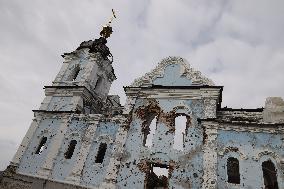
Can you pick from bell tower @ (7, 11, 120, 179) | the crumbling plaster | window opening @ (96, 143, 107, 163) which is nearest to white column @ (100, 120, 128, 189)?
the crumbling plaster

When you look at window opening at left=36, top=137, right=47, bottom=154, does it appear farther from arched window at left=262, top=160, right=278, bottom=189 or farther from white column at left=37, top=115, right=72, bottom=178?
arched window at left=262, top=160, right=278, bottom=189

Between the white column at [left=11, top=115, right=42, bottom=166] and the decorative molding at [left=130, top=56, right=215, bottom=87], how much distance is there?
726cm

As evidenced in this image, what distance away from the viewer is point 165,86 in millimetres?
15055

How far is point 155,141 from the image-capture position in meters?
13.6

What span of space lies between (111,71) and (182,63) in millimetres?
7681

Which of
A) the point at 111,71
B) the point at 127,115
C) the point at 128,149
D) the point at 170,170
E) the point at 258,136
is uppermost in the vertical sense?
the point at 111,71

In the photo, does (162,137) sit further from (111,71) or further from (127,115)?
(111,71)

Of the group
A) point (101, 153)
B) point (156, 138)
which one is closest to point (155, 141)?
point (156, 138)

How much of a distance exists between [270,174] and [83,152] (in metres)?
9.83

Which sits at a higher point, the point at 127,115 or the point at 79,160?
the point at 127,115

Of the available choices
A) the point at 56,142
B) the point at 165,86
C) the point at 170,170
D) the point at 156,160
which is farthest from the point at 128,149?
the point at 56,142

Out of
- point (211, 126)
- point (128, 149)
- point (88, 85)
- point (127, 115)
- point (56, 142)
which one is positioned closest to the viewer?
point (211, 126)

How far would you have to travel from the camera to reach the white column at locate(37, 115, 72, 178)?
15.2m

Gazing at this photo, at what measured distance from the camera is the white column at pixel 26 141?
16547 mm
